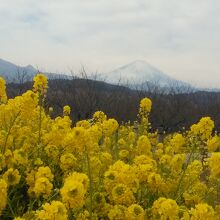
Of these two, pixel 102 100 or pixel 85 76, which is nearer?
pixel 85 76

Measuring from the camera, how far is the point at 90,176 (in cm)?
474

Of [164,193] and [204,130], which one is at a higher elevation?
[204,130]

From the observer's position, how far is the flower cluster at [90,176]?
4332mm

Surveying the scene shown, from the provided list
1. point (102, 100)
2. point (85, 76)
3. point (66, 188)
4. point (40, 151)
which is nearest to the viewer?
point (66, 188)

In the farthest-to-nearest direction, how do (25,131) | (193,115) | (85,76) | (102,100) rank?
1. (193,115)
2. (102,100)
3. (85,76)
4. (25,131)

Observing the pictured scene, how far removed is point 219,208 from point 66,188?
2.40 metres

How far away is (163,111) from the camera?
46.0 m

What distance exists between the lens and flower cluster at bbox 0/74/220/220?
433cm

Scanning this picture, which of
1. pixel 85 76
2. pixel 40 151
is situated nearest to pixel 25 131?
pixel 40 151

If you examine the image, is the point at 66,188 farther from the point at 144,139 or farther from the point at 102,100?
the point at 102,100

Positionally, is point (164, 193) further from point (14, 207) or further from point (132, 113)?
point (132, 113)

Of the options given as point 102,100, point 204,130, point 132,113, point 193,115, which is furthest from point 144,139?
point 193,115

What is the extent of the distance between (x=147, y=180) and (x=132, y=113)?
38.9 meters

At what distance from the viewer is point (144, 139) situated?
7.58m
